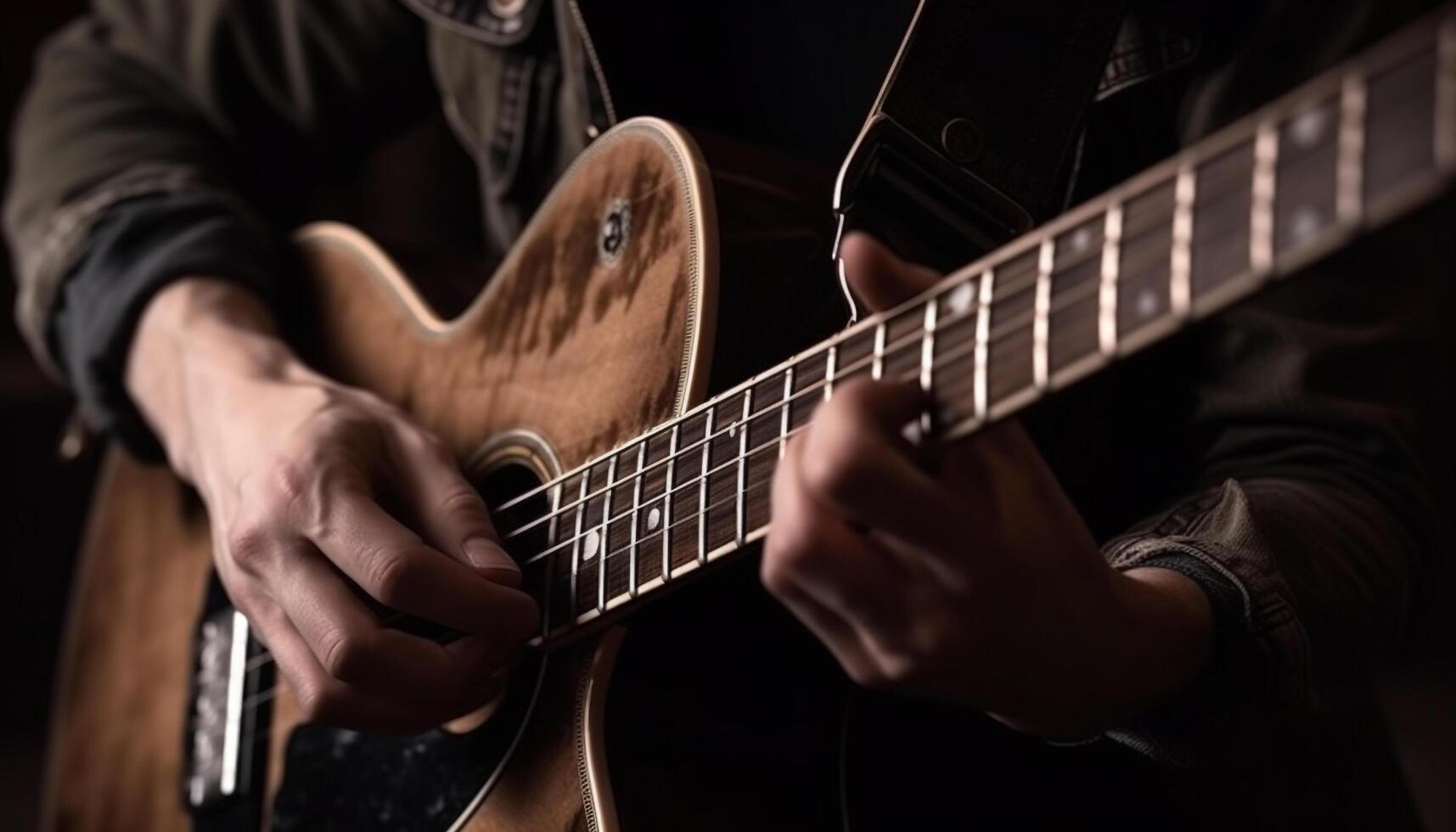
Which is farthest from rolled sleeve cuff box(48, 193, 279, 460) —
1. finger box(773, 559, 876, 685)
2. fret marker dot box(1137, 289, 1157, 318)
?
fret marker dot box(1137, 289, 1157, 318)

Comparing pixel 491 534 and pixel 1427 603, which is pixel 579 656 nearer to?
pixel 491 534

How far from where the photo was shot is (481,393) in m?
0.83

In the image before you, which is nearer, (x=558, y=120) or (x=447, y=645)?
(x=447, y=645)

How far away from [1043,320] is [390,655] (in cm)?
38

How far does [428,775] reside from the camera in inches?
30.6

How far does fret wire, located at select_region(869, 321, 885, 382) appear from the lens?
53 centimetres

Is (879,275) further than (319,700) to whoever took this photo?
No

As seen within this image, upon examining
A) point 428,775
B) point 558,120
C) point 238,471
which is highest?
point 558,120

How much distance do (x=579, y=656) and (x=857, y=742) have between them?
0.15 m

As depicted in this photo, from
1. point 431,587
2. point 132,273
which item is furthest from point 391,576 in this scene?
point 132,273

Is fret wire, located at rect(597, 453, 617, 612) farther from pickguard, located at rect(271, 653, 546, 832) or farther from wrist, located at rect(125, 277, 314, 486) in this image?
wrist, located at rect(125, 277, 314, 486)

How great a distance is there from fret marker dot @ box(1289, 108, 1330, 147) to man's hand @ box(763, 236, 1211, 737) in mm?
136

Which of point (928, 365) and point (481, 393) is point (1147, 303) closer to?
point (928, 365)

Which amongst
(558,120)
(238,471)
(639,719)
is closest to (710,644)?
(639,719)
